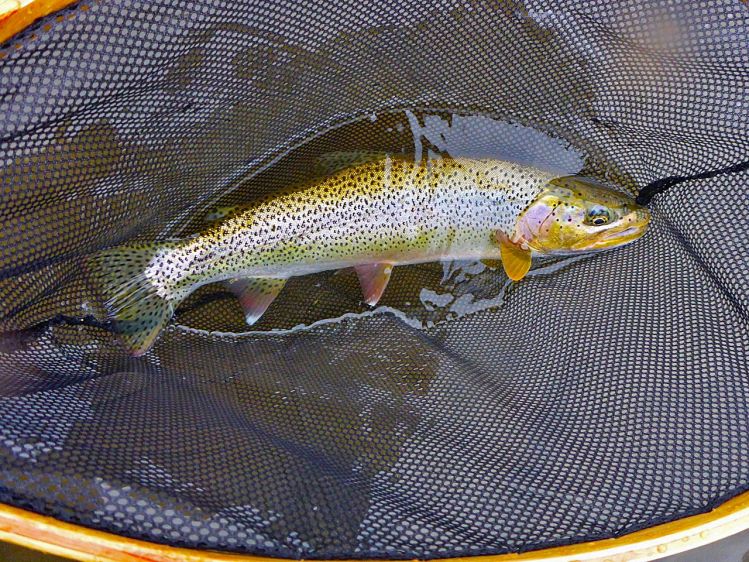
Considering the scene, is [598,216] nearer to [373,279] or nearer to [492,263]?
[492,263]

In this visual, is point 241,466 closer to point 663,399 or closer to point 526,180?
point 663,399

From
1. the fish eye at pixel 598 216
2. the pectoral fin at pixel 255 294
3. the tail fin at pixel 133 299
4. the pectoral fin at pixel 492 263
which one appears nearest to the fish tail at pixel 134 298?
the tail fin at pixel 133 299

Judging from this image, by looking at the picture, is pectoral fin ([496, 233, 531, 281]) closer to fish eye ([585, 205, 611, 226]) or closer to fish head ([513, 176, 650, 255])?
fish head ([513, 176, 650, 255])

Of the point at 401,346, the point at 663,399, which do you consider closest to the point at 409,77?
the point at 401,346

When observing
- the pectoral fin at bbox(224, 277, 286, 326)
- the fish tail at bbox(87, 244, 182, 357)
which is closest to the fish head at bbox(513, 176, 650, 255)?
the pectoral fin at bbox(224, 277, 286, 326)

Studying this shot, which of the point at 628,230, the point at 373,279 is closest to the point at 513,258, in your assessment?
the point at 628,230

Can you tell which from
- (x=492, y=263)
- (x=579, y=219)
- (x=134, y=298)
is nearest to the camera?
(x=134, y=298)

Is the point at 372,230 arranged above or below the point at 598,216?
above
